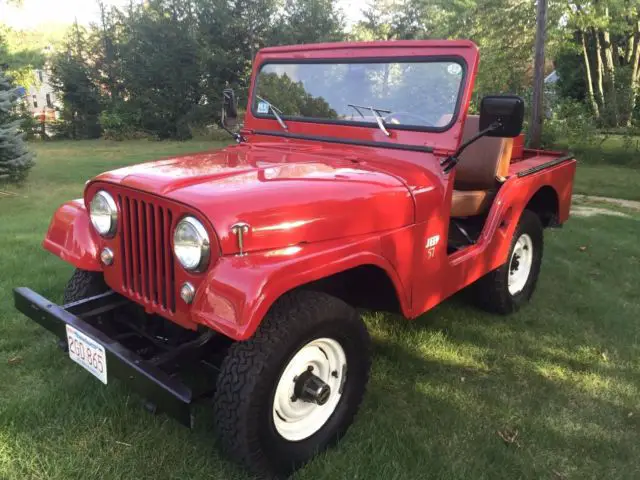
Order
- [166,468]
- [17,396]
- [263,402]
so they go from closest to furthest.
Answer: [263,402], [166,468], [17,396]

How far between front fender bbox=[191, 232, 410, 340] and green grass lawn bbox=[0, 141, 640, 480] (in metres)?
0.77

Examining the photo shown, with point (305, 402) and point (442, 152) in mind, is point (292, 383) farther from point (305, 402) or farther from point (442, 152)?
point (442, 152)

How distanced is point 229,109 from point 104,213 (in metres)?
1.55

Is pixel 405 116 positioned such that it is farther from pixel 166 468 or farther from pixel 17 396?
pixel 17 396

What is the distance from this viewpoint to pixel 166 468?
2.20m

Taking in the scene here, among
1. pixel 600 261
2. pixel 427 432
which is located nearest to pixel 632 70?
pixel 600 261

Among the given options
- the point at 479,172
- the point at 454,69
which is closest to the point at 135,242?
the point at 454,69

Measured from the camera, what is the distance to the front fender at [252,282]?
1.80 m

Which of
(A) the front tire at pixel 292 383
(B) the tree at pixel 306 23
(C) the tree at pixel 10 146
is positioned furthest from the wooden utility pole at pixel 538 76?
(B) the tree at pixel 306 23

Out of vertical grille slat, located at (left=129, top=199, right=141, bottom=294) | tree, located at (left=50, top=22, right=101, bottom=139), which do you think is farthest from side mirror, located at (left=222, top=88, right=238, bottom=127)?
tree, located at (left=50, top=22, right=101, bottom=139)

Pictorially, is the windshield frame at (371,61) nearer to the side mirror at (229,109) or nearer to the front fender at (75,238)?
the side mirror at (229,109)

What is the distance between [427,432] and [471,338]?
1.16m

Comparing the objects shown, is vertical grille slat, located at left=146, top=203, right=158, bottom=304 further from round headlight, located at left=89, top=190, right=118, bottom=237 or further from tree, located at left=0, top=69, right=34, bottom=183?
tree, located at left=0, top=69, right=34, bottom=183

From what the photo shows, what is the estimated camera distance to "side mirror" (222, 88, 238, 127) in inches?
143
